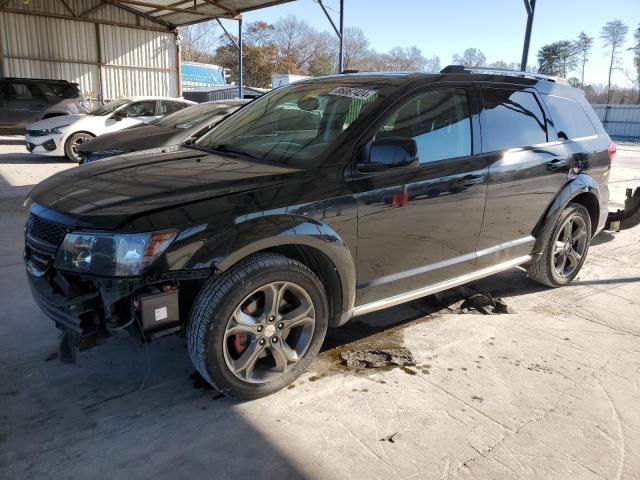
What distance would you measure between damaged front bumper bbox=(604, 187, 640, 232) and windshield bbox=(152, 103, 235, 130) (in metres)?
5.58

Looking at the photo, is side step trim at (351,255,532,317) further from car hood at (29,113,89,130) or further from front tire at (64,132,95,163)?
car hood at (29,113,89,130)

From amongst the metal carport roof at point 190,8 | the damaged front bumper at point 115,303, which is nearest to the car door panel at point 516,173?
the damaged front bumper at point 115,303

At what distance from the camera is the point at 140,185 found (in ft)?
9.37

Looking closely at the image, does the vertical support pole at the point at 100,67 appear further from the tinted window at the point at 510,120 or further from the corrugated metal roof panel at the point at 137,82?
the tinted window at the point at 510,120

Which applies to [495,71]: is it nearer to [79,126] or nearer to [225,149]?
[225,149]

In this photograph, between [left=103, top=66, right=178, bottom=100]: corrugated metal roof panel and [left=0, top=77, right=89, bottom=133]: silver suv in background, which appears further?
[left=103, top=66, right=178, bottom=100]: corrugated metal roof panel

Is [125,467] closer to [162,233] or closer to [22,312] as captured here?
[162,233]

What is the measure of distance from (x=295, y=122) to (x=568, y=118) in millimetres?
2517

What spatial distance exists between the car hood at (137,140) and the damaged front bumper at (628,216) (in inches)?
Result: 225

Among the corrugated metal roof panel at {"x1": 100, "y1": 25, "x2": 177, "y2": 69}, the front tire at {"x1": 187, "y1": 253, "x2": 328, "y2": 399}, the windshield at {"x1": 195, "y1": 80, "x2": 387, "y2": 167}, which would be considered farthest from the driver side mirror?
the corrugated metal roof panel at {"x1": 100, "y1": 25, "x2": 177, "y2": 69}

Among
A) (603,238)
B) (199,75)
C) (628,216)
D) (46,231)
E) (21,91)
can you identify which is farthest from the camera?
(199,75)

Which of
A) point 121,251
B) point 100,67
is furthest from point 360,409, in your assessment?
point 100,67

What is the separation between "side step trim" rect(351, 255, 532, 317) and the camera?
333 cm

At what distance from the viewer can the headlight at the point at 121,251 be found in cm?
246
